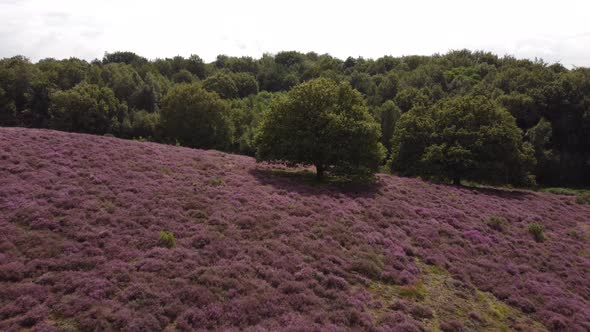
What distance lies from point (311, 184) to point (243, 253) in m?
15.6

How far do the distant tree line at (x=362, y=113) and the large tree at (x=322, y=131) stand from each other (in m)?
0.10

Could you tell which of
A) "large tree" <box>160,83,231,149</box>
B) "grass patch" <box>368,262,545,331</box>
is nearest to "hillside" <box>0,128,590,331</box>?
"grass patch" <box>368,262,545,331</box>

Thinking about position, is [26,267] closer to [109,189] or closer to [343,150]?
[109,189]

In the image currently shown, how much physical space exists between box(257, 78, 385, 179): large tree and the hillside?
8.43 feet

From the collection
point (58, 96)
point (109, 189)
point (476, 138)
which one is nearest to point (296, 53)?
point (58, 96)

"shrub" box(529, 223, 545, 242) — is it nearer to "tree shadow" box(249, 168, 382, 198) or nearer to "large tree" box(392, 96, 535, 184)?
"large tree" box(392, 96, 535, 184)

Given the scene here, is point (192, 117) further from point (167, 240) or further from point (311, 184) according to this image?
point (167, 240)

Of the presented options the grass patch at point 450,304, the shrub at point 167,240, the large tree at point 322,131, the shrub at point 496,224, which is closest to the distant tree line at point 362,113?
the large tree at point 322,131

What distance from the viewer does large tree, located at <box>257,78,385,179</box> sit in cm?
3600

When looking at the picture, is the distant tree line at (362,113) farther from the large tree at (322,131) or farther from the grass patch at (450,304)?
the grass patch at (450,304)

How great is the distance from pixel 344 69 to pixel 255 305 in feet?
467

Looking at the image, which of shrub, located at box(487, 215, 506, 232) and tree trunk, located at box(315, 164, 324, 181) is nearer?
shrub, located at box(487, 215, 506, 232)

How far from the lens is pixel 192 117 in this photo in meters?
69.0

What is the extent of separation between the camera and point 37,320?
1452 centimetres
